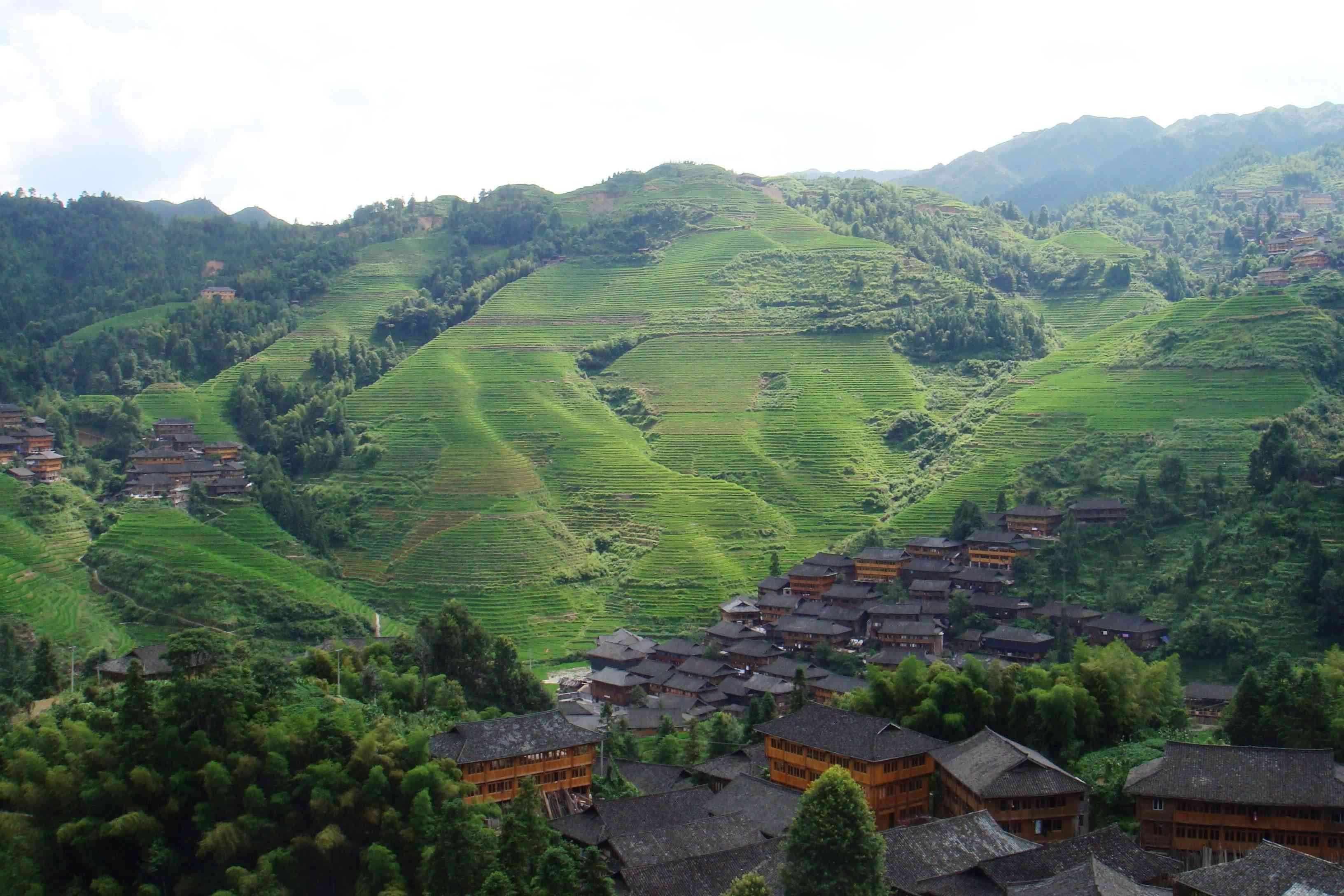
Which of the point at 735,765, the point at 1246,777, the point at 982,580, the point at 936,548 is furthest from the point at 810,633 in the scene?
the point at 1246,777

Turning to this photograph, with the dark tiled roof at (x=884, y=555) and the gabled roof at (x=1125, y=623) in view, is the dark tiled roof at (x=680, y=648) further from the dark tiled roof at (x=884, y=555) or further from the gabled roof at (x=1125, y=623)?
the gabled roof at (x=1125, y=623)

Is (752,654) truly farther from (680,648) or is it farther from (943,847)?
(943,847)

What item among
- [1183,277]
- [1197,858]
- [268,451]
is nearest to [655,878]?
[1197,858]

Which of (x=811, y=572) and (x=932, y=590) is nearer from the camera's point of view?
(x=932, y=590)

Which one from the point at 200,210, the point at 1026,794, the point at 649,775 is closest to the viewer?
the point at 1026,794

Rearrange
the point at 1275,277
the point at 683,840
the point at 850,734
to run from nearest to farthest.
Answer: the point at 683,840 → the point at 850,734 → the point at 1275,277

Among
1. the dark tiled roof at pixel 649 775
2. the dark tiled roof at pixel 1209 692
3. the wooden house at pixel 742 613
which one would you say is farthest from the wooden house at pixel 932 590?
the dark tiled roof at pixel 649 775
